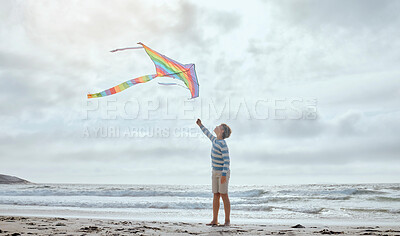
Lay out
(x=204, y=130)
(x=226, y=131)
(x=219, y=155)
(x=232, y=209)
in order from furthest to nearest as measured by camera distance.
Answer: (x=232, y=209) → (x=204, y=130) → (x=226, y=131) → (x=219, y=155)

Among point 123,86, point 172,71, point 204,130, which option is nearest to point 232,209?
point 204,130

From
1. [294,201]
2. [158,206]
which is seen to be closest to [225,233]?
[158,206]

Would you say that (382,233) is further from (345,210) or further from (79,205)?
(79,205)

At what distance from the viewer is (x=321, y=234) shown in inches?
195

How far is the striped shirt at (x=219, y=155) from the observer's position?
19.2 feet

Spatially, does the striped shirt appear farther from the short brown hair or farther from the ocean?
the ocean

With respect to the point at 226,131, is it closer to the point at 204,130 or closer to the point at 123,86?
the point at 204,130

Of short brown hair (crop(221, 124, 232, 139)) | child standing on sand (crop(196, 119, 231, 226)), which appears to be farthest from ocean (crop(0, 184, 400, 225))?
short brown hair (crop(221, 124, 232, 139))

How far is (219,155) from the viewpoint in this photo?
594 centimetres

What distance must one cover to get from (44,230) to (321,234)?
3779mm

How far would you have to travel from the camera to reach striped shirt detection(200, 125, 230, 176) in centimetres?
585

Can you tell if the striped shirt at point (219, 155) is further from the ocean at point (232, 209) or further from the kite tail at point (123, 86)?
the ocean at point (232, 209)

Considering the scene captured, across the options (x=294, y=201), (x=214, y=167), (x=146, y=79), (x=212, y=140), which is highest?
(x=146, y=79)

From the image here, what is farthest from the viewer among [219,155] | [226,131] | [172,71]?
[172,71]
